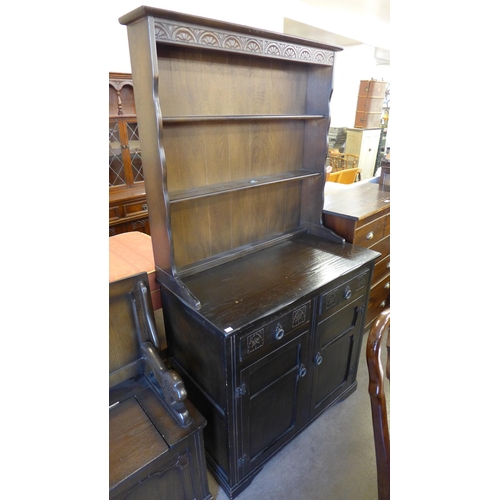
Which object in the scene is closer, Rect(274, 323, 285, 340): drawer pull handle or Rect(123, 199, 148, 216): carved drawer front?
Rect(274, 323, 285, 340): drawer pull handle

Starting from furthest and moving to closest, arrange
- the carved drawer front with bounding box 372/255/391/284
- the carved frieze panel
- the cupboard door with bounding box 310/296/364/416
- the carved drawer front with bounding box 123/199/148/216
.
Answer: the carved drawer front with bounding box 123/199/148/216
the carved drawer front with bounding box 372/255/391/284
the cupboard door with bounding box 310/296/364/416
the carved frieze panel

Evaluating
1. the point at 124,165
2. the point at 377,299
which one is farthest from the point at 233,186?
the point at 124,165

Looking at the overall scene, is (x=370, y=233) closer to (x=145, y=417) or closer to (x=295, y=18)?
(x=145, y=417)

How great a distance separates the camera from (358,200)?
224cm

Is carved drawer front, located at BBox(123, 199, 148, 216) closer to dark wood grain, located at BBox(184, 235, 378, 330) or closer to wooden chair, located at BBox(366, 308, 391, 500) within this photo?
dark wood grain, located at BBox(184, 235, 378, 330)

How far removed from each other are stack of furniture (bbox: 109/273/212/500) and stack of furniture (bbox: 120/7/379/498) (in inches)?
6.0

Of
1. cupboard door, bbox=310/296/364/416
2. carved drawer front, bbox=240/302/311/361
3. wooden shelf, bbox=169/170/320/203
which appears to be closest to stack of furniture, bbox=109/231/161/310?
wooden shelf, bbox=169/170/320/203

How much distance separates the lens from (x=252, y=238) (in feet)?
5.94

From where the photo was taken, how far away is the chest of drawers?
193 cm

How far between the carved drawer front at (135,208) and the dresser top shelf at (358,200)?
170 cm

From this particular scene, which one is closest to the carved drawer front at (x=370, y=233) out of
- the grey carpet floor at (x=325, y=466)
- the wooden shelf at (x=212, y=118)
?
the wooden shelf at (x=212, y=118)

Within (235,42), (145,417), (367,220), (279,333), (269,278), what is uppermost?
(235,42)

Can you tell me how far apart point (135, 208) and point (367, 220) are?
6.74 ft
